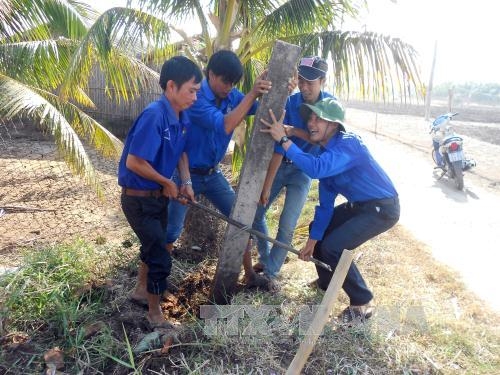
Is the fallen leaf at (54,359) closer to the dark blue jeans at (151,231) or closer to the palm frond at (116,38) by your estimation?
the dark blue jeans at (151,231)

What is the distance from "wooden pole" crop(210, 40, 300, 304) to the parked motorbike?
256 inches

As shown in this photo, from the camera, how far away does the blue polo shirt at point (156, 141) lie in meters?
→ 2.76

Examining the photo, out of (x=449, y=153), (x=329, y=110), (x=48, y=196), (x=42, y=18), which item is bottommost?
(x=48, y=196)

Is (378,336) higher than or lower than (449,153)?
higher

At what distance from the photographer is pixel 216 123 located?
3039 millimetres

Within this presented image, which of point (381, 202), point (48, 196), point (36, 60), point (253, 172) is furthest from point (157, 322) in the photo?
point (48, 196)

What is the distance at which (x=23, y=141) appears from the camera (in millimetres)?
11570

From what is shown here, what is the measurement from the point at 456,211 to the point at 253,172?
520 centimetres

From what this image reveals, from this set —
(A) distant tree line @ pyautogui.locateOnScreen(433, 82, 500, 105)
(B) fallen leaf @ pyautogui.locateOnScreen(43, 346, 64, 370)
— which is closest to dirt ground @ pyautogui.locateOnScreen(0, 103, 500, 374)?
(B) fallen leaf @ pyautogui.locateOnScreen(43, 346, 64, 370)

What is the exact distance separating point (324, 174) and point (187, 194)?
0.99 meters

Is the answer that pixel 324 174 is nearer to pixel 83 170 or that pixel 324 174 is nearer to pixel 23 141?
pixel 83 170

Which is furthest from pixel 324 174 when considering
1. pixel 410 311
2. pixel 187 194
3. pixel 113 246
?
pixel 113 246

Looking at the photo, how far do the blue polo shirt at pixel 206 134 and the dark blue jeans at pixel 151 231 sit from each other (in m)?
0.46

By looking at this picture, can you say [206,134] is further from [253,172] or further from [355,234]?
[355,234]
